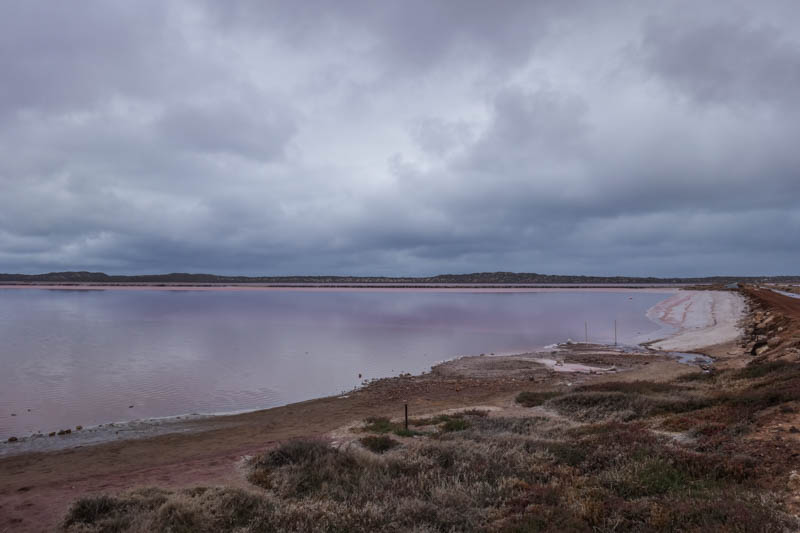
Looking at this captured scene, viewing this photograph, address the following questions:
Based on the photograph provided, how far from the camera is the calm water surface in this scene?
15891 mm

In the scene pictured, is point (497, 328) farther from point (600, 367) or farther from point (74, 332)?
point (74, 332)

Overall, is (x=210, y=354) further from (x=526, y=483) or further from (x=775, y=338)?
(x=775, y=338)

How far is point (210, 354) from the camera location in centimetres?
2488

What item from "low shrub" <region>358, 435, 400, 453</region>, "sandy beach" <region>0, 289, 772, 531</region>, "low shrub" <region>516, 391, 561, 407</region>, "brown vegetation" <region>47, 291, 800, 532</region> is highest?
"brown vegetation" <region>47, 291, 800, 532</region>

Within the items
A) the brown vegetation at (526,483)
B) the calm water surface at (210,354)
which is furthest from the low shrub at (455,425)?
the calm water surface at (210,354)

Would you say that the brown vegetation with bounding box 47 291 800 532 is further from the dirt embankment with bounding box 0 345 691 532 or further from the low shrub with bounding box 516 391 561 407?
the low shrub with bounding box 516 391 561 407

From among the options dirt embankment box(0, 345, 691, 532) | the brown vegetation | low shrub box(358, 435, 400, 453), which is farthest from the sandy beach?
low shrub box(358, 435, 400, 453)

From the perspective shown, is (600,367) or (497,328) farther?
(497,328)

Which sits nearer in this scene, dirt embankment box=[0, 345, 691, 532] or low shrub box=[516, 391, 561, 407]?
dirt embankment box=[0, 345, 691, 532]

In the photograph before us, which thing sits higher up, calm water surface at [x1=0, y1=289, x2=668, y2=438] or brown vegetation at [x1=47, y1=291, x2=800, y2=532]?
brown vegetation at [x1=47, y1=291, x2=800, y2=532]

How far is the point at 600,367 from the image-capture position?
70.9 feet

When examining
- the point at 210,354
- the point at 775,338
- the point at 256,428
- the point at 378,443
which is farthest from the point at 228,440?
the point at 775,338

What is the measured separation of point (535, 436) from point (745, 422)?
12.8ft

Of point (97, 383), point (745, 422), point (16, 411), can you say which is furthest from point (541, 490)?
point (97, 383)
